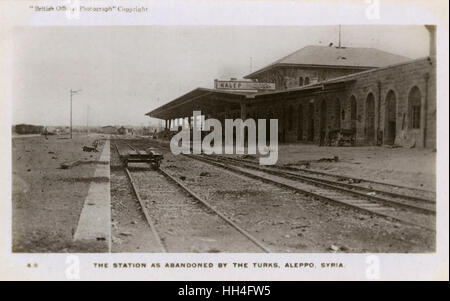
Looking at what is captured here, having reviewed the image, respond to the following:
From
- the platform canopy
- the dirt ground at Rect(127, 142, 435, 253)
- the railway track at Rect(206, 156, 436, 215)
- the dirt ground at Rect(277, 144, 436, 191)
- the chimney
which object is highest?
Answer: the platform canopy

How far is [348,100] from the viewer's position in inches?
1025

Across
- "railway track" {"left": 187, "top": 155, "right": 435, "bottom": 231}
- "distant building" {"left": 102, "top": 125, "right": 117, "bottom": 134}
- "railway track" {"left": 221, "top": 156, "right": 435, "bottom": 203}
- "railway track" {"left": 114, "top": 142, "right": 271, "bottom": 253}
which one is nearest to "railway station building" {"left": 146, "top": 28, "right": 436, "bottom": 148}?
"railway track" {"left": 221, "top": 156, "right": 435, "bottom": 203}

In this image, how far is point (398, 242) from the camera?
691 cm

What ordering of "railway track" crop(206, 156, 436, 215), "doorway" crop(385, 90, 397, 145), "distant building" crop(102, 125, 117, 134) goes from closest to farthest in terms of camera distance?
"railway track" crop(206, 156, 436, 215)
"doorway" crop(385, 90, 397, 145)
"distant building" crop(102, 125, 117, 134)

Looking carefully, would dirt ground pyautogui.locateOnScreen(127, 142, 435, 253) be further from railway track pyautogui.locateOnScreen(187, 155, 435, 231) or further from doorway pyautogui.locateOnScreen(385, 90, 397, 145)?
doorway pyautogui.locateOnScreen(385, 90, 397, 145)

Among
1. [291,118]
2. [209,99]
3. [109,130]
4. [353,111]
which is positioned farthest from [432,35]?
[109,130]

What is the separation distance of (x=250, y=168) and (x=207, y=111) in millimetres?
22553

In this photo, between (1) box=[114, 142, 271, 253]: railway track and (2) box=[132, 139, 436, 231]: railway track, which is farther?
(2) box=[132, 139, 436, 231]: railway track

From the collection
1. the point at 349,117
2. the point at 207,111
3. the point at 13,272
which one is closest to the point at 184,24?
the point at 13,272

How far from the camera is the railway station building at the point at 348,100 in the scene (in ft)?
63.0

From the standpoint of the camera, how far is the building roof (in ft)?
128

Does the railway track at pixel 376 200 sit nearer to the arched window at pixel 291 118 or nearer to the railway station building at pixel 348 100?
the railway station building at pixel 348 100

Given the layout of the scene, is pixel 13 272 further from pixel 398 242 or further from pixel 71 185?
pixel 398 242
